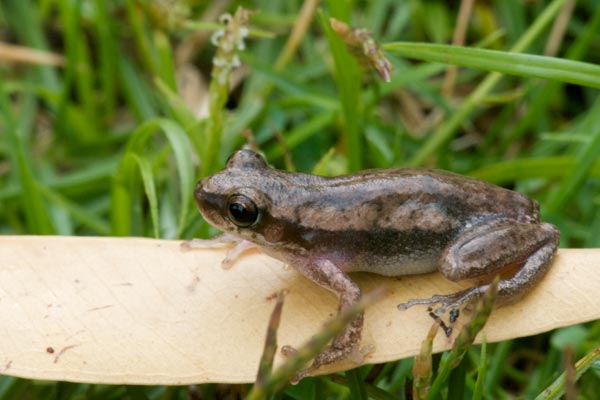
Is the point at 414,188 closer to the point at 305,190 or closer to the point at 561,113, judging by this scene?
the point at 305,190

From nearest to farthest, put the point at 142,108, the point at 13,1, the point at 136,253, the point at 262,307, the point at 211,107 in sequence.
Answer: the point at 262,307, the point at 136,253, the point at 211,107, the point at 142,108, the point at 13,1

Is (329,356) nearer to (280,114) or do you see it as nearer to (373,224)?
(373,224)

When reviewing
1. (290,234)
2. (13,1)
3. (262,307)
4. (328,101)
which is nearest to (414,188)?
(290,234)

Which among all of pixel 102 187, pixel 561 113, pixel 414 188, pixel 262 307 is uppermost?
pixel 561 113

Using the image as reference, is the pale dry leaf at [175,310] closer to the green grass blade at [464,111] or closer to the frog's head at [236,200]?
the frog's head at [236,200]

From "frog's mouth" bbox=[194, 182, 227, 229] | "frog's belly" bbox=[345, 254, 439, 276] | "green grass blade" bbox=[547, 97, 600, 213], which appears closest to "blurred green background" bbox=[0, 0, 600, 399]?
"green grass blade" bbox=[547, 97, 600, 213]

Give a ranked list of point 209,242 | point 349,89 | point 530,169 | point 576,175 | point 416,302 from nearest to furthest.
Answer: point 416,302, point 209,242, point 576,175, point 349,89, point 530,169

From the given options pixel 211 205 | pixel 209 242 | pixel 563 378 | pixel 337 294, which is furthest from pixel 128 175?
pixel 563 378
